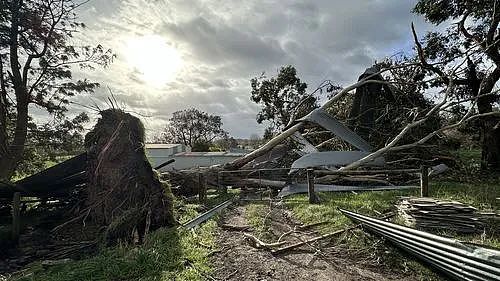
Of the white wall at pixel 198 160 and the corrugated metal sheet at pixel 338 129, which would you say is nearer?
the corrugated metal sheet at pixel 338 129

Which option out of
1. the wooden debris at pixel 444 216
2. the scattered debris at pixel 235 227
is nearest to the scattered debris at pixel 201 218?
the scattered debris at pixel 235 227

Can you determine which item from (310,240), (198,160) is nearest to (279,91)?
(198,160)

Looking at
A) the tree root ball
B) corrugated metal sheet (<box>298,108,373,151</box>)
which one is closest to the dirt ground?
the tree root ball

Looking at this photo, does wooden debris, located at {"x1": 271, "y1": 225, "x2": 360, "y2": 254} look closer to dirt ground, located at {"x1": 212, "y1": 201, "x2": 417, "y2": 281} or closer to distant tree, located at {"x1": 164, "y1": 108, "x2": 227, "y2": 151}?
dirt ground, located at {"x1": 212, "y1": 201, "x2": 417, "y2": 281}

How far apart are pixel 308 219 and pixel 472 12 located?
11.1 meters

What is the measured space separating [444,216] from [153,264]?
Answer: 4228 mm

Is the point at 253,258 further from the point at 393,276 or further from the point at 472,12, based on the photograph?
the point at 472,12

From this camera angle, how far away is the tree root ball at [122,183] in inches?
278

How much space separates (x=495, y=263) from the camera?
2.79m

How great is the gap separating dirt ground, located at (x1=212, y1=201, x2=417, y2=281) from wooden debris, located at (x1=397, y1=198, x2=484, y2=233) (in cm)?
141

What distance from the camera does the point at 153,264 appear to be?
4.43 metres

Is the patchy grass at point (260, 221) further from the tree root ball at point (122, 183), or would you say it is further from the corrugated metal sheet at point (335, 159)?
the corrugated metal sheet at point (335, 159)

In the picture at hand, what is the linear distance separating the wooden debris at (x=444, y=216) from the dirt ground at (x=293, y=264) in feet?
4.61

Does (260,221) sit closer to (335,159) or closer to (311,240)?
(311,240)
